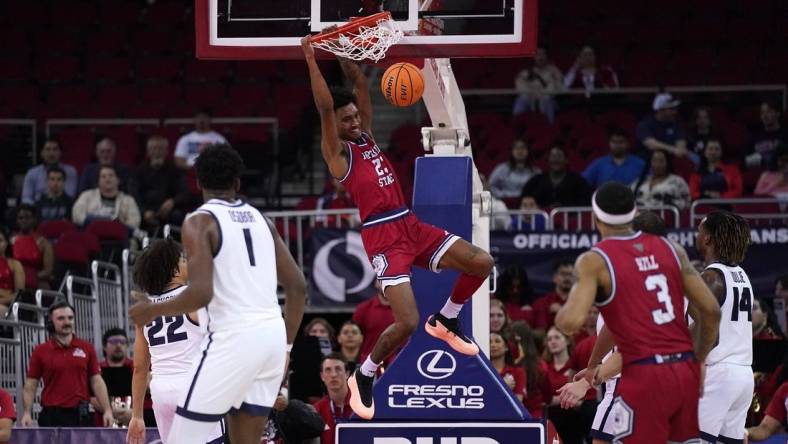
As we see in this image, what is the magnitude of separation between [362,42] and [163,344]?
2402 mm

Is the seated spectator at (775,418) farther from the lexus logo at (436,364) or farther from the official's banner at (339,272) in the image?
the official's banner at (339,272)

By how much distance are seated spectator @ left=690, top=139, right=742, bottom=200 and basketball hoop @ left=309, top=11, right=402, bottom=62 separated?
8.06m

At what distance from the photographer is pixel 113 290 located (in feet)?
52.5

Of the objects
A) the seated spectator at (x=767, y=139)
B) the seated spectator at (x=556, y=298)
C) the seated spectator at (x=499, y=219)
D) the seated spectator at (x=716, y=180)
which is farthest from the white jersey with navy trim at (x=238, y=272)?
the seated spectator at (x=767, y=139)

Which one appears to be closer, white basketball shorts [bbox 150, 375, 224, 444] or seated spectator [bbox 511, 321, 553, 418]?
white basketball shorts [bbox 150, 375, 224, 444]

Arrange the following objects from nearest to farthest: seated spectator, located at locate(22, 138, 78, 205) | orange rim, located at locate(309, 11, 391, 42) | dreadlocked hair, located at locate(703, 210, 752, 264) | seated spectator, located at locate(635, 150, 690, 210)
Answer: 1. dreadlocked hair, located at locate(703, 210, 752, 264)
2. orange rim, located at locate(309, 11, 391, 42)
3. seated spectator, located at locate(635, 150, 690, 210)
4. seated spectator, located at locate(22, 138, 78, 205)

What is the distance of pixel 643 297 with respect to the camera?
7840mm

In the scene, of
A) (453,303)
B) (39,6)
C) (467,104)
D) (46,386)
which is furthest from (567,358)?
(39,6)

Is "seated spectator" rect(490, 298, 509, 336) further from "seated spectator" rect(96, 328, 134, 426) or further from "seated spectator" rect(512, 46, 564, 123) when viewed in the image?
"seated spectator" rect(512, 46, 564, 123)

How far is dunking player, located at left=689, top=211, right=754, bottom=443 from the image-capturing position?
914 cm

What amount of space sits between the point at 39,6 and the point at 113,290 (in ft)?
28.9

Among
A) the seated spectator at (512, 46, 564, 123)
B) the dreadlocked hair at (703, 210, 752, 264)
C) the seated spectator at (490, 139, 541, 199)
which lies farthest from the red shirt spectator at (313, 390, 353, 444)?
the seated spectator at (512, 46, 564, 123)

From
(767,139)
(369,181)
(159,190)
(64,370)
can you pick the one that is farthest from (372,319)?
(767,139)

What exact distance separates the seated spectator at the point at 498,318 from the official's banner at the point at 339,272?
2.40 m
